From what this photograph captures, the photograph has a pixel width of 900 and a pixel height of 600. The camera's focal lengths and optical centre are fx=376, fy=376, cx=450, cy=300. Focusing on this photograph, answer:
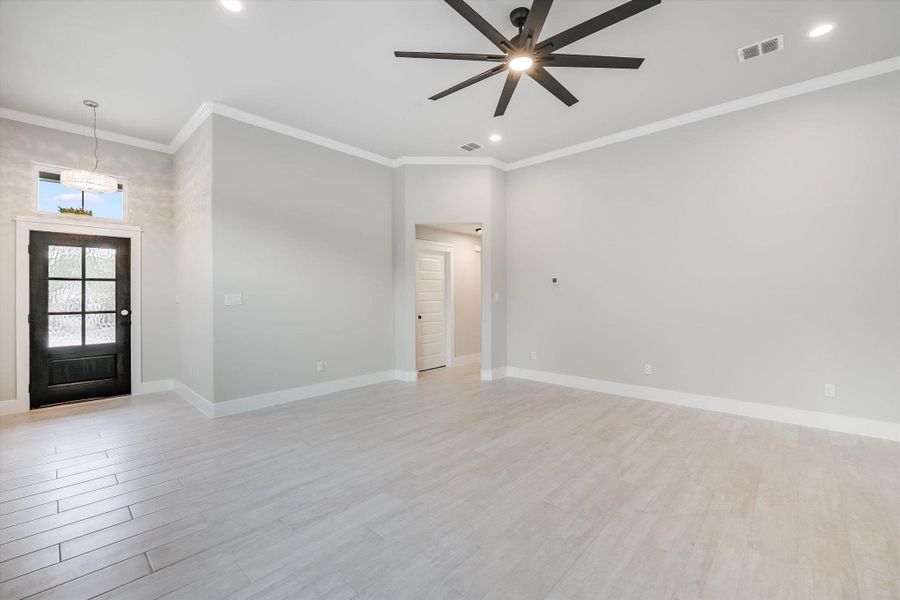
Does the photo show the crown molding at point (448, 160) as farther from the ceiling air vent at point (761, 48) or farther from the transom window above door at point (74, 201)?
the transom window above door at point (74, 201)

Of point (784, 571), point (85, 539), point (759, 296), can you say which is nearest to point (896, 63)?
point (759, 296)

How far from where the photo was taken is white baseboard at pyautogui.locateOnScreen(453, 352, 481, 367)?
7387mm

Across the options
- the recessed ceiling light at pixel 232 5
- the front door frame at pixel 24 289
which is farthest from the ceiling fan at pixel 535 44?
the front door frame at pixel 24 289

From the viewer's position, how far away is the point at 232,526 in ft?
7.26

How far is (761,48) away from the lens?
325 centimetres

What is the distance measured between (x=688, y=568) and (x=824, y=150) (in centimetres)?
425

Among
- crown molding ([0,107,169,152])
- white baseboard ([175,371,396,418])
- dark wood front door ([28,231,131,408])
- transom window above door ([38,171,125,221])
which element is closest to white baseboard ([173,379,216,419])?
white baseboard ([175,371,396,418])

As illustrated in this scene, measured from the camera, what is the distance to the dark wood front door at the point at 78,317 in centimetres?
457

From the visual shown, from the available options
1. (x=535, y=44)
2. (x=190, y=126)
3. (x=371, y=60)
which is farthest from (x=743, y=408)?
(x=190, y=126)

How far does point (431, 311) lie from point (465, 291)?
0.95m

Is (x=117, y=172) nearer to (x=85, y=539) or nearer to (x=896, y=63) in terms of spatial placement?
(x=85, y=539)

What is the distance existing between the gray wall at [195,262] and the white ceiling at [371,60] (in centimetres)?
49

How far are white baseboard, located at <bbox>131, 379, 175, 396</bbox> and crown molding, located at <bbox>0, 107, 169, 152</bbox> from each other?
3285 mm

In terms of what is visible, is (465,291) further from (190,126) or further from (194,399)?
(190,126)
